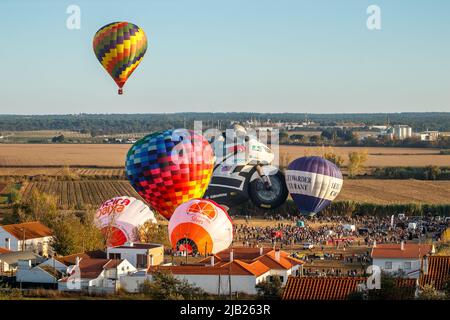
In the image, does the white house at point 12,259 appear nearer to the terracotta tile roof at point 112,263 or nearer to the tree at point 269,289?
the terracotta tile roof at point 112,263

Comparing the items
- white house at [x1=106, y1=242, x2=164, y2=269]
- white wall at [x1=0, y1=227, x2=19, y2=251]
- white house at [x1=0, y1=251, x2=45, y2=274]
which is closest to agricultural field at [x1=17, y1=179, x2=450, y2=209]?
white wall at [x1=0, y1=227, x2=19, y2=251]

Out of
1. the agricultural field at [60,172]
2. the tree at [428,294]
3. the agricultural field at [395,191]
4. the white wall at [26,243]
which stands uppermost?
the tree at [428,294]

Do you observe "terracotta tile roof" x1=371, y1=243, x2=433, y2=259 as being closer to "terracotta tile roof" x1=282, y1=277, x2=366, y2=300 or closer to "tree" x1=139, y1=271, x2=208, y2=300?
"terracotta tile roof" x1=282, y1=277, x2=366, y2=300

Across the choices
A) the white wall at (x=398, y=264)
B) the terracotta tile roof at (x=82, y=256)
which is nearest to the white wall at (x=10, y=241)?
the terracotta tile roof at (x=82, y=256)

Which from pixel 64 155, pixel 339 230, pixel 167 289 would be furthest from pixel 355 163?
pixel 167 289

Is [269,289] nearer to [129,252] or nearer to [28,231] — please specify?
[129,252]
